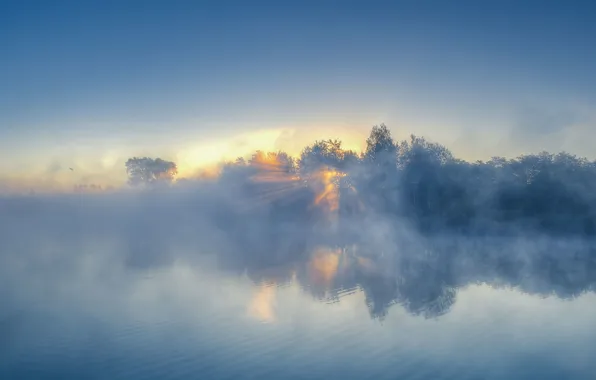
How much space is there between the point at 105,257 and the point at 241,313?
130 ft

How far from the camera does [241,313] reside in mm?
29562

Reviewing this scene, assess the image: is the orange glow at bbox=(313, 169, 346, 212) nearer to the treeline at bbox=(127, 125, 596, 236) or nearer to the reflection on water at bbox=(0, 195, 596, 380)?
the treeline at bbox=(127, 125, 596, 236)

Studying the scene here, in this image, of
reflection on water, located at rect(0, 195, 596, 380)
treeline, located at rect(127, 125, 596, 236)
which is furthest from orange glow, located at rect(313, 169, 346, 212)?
reflection on water, located at rect(0, 195, 596, 380)

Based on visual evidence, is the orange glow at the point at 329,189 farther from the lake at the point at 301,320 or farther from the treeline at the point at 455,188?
the lake at the point at 301,320

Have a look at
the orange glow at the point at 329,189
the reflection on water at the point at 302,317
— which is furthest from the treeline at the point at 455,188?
the reflection on water at the point at 302,317

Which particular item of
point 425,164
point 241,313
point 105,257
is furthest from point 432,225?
point 241,313

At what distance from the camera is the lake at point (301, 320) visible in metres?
20.1

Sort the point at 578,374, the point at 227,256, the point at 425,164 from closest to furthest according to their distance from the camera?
the point at 578,374, the point at 227,256, the point at 425,164

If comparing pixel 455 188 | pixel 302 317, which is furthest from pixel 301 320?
pixel 455 188

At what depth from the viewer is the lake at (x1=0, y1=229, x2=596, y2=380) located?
66.1 feet

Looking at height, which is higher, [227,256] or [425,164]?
[425,164]

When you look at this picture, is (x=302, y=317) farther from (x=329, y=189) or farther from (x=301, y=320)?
(x=329, y=189)

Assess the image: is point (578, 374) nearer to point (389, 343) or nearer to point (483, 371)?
point (483, 371)

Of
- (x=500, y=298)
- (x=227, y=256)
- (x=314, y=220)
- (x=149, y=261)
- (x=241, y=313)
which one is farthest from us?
(x=314, y=220)
